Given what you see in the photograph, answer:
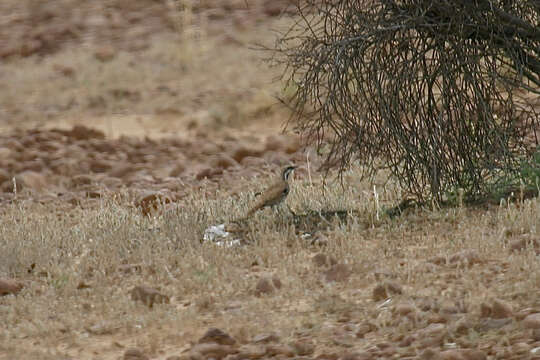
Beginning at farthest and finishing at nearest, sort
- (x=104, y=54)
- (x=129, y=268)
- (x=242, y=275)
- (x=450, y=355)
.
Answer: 1. (x=104, y=54)
2. (x=129, y=268)
3. (x=242, y=275)
4. (x=450, y=355)

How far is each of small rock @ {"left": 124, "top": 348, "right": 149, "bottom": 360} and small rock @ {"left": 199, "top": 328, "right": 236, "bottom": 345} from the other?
1.00 feet

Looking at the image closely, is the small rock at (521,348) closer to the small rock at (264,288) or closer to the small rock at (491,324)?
the small rock at (491,324)

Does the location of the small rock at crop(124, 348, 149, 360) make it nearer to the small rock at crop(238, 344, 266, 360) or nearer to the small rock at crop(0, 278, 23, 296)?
the small rock at crop(238, 344, 266, 360)

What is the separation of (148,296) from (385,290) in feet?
4.54

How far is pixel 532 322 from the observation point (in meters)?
4.78

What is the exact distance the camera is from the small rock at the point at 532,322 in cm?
476

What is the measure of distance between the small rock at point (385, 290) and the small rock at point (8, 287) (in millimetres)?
2327

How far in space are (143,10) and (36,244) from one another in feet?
42.1

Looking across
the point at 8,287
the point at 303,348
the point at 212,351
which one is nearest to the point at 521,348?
the point at 303,348

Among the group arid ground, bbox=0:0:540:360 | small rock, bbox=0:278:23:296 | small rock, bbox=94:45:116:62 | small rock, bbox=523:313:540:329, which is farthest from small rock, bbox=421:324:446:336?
small rock, bbox=94:45:116:62

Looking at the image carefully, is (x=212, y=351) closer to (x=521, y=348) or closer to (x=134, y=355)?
(x=134, y=355)

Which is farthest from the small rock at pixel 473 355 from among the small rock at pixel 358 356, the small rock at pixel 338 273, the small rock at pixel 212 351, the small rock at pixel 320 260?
the small rock at pixel 320 260

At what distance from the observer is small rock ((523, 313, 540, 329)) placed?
4.76 m

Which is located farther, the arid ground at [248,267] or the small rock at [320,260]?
the small rock at [320,260]
